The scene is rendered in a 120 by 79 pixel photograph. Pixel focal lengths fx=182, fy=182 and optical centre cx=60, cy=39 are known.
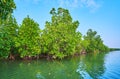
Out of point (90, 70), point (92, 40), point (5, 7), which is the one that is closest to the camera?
point (5, 7)

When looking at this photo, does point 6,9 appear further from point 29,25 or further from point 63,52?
point 63,52

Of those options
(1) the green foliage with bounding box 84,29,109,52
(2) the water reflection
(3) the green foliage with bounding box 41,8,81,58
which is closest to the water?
(2) the water reflection

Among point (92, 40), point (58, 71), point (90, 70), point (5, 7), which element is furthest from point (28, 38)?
point (92, 40)

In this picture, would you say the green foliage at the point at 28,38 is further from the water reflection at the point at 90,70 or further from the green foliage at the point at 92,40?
the green foliage at the point at 92,40

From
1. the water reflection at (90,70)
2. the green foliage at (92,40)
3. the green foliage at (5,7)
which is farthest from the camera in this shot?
the green foliage at (92,40)

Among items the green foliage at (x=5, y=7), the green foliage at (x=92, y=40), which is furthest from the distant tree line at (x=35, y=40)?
the green foliage at (x=92, y=40)

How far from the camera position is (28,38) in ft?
144

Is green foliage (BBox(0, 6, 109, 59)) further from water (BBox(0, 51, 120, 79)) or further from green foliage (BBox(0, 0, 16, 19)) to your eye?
green foliage (BBox(0, 0, 16, 19))

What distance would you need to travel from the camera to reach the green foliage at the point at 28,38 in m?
43.3

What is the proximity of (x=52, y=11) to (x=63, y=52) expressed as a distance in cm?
1430

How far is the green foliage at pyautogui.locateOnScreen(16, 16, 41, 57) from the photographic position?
43.3 meters

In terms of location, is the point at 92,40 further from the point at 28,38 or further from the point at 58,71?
the point at 58,71

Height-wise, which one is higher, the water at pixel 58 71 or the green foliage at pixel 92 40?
the green foliage at pixel 92 40

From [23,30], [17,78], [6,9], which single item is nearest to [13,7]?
[6,9]
